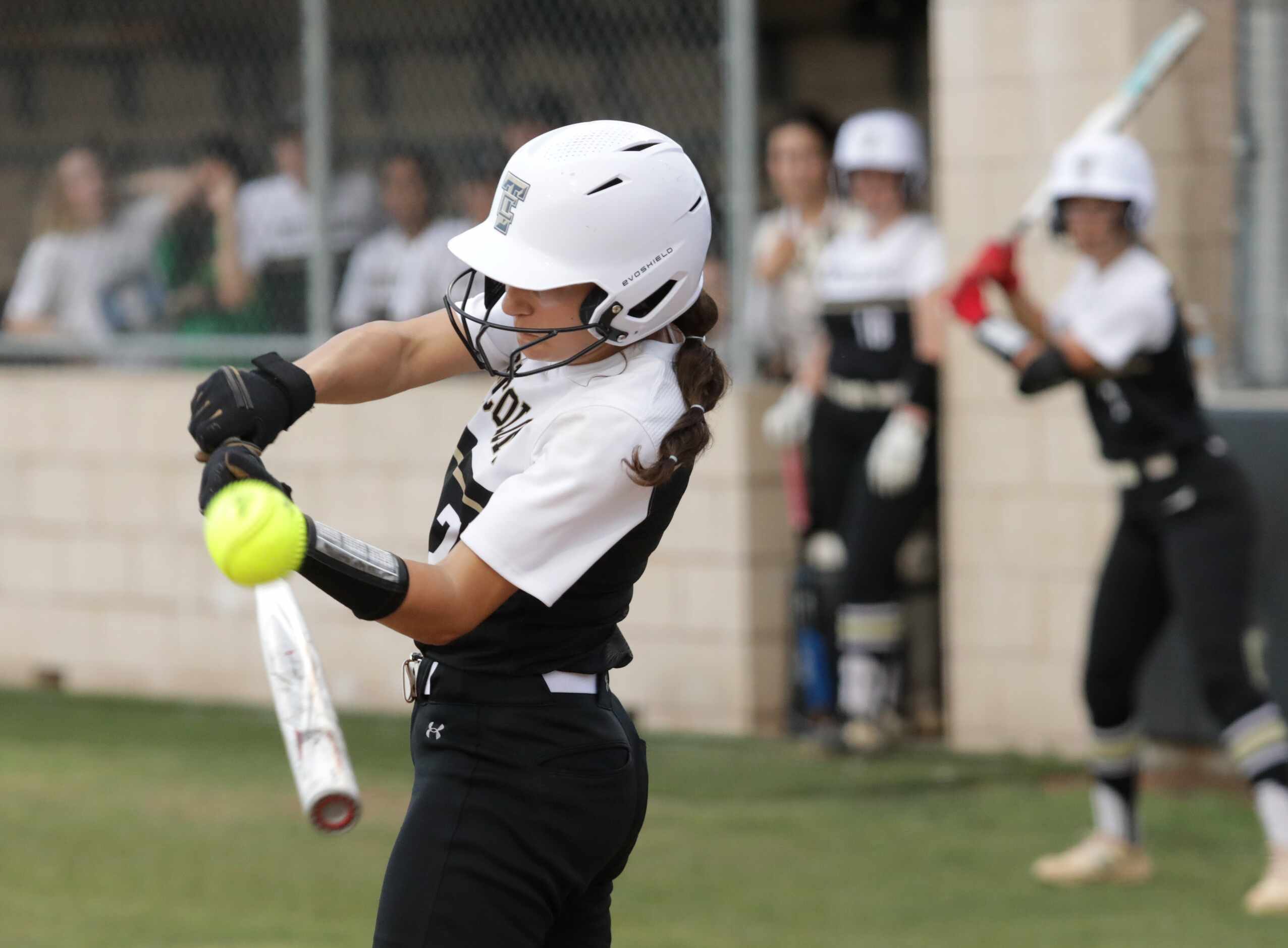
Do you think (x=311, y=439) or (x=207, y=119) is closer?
(x=311, y=439)

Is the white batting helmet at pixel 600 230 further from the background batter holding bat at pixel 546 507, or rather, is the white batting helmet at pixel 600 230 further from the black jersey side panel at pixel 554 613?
the black jersey side panel at pixel 554 613

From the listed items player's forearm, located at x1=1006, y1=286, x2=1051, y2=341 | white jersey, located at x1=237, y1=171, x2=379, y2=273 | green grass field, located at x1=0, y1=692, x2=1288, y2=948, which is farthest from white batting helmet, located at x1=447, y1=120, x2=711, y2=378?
white jersey, located at x1=237, y1=171, x2=379, y2=273

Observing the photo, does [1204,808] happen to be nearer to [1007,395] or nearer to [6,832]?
[1007,395]

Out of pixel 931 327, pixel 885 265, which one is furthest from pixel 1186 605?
pixel 885 265

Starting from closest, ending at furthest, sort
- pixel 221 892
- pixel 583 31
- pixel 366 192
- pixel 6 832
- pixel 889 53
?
pixel 221 892 → pixel 6 832 → pixel 583 31 → pixel 366 192 → pixel 889 53

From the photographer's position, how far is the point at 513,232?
286 centimetres

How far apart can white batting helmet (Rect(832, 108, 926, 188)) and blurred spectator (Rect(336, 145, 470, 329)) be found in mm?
1765

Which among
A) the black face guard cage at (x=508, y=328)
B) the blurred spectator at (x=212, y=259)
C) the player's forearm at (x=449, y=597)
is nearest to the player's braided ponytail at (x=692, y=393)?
the black face guard cage at (x=508, y=328)

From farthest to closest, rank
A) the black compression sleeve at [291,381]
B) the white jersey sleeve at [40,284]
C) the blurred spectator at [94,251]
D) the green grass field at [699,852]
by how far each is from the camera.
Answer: the white jersey sleeve at [40,284], the blurred spectator at [94,251], the green grass field at [699,852], the black compression sleeve at [291,381]

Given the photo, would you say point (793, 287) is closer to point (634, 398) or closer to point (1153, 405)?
point (1153, 405)

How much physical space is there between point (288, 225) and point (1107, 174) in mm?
4294

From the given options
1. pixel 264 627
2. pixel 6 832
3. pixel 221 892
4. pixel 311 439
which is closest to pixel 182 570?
pixel 311 439

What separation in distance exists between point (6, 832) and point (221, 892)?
108cm

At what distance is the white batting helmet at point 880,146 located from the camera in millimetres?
7215
